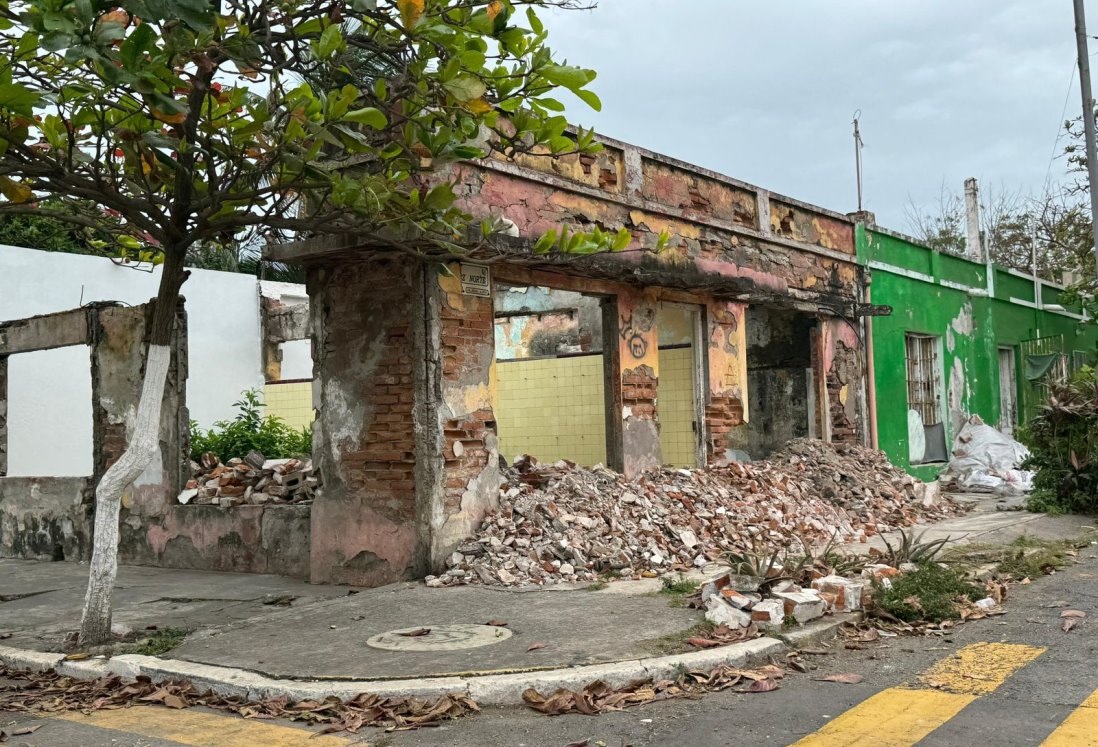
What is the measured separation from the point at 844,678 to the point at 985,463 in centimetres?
1209

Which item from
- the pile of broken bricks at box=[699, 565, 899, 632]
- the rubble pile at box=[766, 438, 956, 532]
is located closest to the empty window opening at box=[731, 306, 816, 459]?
the rubble pile at box=[766, 438, 956, 532]

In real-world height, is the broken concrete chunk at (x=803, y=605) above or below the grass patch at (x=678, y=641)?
above

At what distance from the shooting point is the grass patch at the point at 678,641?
220 inches

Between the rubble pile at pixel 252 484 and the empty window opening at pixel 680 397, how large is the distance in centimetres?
433

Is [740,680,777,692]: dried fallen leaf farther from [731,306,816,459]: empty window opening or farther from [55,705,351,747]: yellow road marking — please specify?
[731,306,816,459]: empty window opening

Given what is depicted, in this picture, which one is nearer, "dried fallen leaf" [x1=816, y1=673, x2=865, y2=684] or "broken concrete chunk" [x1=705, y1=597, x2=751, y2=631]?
"dried fallen leaf" [x1=816, y1=673, x2=865, y2=684]

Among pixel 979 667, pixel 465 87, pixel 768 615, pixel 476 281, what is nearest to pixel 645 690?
pixel 768 615

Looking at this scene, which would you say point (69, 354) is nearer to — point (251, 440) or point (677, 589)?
point (251, 440)

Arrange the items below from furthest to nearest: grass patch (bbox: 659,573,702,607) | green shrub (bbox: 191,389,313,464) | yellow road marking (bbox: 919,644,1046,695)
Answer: green shrub (bbox: 191,389,313,464), grass patch (bbox: 659,573,702,607), yellow road marking (bbox: 919,644,1046,695)

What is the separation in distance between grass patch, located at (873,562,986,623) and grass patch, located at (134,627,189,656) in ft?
15.1

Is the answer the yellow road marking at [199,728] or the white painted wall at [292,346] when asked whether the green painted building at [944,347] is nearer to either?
the white painted wall at [292,346]

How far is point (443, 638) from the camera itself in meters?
6.10

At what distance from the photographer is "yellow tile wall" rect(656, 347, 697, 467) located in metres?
12.3

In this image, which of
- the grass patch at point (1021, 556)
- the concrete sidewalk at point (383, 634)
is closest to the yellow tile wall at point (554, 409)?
the grass patch at point (1021, 556)
